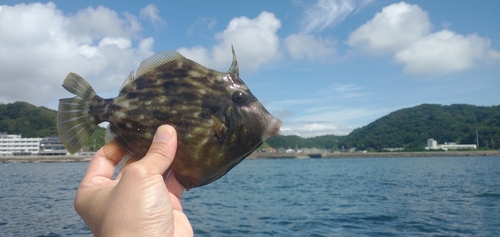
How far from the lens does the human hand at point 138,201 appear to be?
239 centimetres

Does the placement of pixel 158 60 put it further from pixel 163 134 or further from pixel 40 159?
pixel 40 159

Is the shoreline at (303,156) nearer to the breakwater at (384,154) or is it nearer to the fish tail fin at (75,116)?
the breakwater at (384,154)

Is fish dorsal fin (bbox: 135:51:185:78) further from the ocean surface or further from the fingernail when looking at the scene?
the ocean surface

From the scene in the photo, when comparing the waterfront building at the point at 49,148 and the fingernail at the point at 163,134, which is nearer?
the fingernail at the point at 163,134

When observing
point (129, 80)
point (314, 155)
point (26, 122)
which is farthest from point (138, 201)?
point (314, 155)

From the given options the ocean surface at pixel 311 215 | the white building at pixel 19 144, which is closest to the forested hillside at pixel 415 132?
the white building at pixel 19 144

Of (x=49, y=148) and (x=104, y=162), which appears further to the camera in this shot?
(x=49, y=148)

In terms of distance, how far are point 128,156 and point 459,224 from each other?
18486mm

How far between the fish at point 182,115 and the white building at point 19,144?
15018cm

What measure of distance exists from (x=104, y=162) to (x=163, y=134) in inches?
31.7

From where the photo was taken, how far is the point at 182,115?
2646 mm

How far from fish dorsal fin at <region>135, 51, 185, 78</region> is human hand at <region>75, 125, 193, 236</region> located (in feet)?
2.05

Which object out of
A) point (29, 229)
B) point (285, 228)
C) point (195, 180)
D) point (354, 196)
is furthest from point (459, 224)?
point (29, 229)

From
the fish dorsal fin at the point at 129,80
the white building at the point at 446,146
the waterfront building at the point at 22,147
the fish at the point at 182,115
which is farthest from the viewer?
the white building at the point at 446,146
